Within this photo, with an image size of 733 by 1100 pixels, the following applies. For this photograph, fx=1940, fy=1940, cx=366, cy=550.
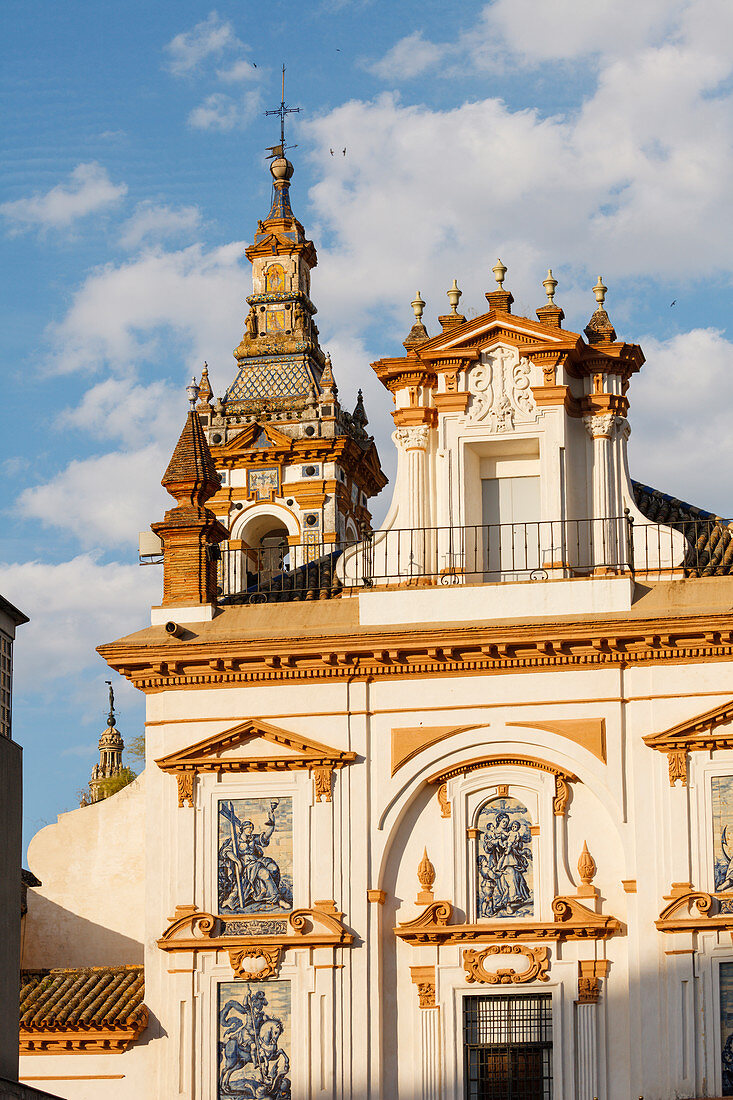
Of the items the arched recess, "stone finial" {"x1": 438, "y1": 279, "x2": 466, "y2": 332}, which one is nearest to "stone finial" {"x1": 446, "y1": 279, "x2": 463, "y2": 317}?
"stone finial" {"x1": 438, "y1": 279, "x2": 466, "y2": 332}

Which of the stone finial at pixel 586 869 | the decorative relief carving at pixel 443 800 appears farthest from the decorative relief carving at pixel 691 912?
the decorative relief carving at pixel 443 800

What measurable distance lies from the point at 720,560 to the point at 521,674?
3413 millimetres

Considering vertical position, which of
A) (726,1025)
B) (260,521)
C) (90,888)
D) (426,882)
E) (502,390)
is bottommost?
(726,1025)

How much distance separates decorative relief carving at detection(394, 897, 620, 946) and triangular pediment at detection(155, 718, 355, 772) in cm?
241

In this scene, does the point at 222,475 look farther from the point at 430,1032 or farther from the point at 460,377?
the point at 430,1032

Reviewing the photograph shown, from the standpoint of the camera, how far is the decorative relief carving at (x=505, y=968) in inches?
1007

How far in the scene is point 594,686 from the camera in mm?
26297

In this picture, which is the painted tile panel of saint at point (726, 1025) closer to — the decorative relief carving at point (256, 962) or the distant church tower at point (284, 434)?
the decorative relief carving at point (256, 962)

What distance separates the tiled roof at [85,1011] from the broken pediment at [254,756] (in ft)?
8.91

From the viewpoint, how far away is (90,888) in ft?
97.2

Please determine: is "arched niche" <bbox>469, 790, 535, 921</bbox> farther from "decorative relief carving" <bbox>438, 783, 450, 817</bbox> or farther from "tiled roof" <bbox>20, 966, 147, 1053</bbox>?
"tiled roof" <bbox>20, 966, 147, 1053</bbox>

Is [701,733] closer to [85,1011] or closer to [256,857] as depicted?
[256,857]

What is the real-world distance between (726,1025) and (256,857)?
6601 millimetres

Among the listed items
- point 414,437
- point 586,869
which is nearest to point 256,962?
point 586,869
